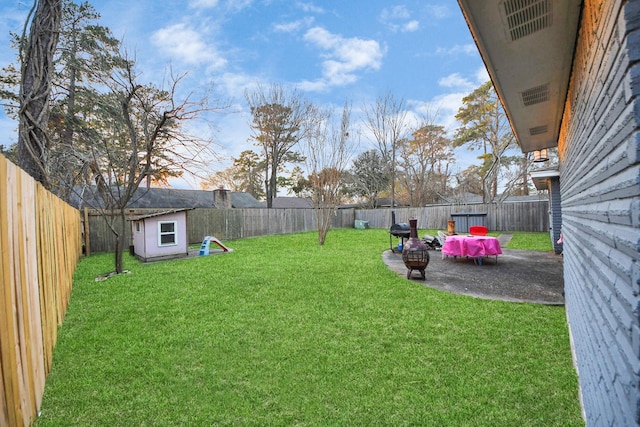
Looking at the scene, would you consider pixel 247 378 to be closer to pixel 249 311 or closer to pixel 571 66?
pixel 249 311

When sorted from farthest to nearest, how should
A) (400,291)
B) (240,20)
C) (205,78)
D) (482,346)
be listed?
(240,20) → (205,78) → (400,291) → (482,346)

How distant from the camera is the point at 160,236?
28.5ft

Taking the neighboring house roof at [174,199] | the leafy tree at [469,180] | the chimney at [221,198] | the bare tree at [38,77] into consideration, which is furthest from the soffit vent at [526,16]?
the leafy tree at [469,180]

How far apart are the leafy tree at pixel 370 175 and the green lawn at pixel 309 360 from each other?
78.8 feet

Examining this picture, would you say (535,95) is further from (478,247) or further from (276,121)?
(276,121)

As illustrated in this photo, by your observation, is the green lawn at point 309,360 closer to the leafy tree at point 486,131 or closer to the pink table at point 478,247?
the pink table at point 478,247

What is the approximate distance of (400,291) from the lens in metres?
4.83

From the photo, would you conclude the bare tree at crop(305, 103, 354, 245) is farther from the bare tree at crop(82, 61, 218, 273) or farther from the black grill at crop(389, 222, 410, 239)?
the bare tree at crop(82, 61, 218, 273)

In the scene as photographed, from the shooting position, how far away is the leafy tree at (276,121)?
658 inches

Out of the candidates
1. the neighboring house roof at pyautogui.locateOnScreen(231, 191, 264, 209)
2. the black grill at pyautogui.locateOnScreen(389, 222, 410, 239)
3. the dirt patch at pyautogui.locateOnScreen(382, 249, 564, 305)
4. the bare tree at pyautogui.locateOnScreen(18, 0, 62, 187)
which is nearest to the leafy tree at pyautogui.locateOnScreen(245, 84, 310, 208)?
the neighboring house roof at pyautogui.locateOnScreen(231, 191, 264, 209)

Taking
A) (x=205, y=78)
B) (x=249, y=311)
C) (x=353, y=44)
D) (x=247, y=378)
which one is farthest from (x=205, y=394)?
(x=353, y=44)

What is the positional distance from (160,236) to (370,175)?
22630 millimetres

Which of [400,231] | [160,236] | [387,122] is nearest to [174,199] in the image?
[160,236]

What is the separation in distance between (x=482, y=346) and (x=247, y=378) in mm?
2223
